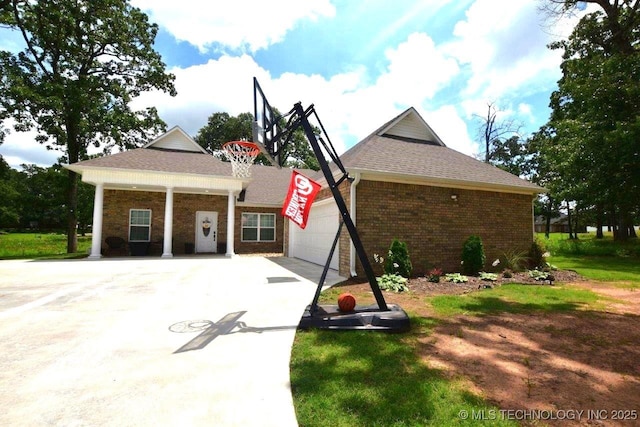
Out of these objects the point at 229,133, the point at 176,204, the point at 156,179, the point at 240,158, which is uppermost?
the point at 229,133

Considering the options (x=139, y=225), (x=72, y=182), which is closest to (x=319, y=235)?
(x=139, y=225)

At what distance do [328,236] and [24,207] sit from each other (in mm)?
63488

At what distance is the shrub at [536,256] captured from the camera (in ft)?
36.0

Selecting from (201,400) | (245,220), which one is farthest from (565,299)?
(245,220)

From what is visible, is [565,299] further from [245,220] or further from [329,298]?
[245,220]

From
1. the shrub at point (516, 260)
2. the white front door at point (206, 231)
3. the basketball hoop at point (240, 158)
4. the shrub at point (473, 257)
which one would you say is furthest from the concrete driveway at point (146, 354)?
the white front door at point (206, 231)

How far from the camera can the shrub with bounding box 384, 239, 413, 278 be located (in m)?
8.41

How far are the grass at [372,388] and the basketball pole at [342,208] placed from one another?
0.86m

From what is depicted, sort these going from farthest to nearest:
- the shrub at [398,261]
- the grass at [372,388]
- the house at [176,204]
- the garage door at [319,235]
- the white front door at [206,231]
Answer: the white front door at [206,231] < the house at [176,204] < the garage door at [319,235] < the shrub at [398,261] < the grass at [372,388]

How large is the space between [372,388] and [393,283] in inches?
196

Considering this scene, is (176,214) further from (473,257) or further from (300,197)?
(473,257)

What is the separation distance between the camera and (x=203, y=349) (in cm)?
376

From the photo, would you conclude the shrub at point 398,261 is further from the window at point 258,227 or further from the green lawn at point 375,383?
the window at point 258,227

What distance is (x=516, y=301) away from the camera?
6418mm
